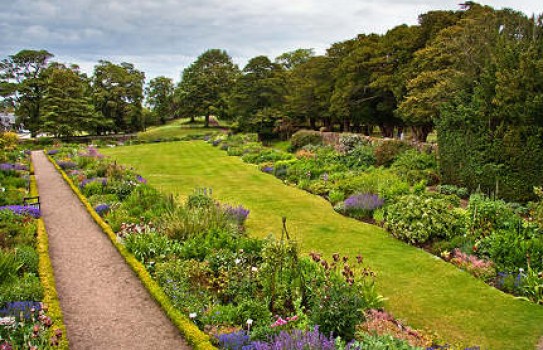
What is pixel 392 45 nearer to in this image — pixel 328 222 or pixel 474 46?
pixel 474 46

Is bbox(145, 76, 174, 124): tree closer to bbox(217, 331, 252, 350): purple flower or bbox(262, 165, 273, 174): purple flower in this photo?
bbox(262, 165, 273, 174): purple flower

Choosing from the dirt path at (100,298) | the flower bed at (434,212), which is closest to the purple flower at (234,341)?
the dirt path at (100,298)

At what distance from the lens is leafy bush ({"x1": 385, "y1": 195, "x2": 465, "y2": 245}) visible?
9539 millimetres

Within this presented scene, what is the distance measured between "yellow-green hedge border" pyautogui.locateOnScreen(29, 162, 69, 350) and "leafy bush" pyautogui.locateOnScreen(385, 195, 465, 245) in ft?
24.3

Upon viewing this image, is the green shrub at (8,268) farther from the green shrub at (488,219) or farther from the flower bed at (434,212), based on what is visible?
the green shrub at (488,219)

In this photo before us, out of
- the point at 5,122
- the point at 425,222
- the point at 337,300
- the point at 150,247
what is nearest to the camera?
the point at 337,300

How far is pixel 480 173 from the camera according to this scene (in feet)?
44.4

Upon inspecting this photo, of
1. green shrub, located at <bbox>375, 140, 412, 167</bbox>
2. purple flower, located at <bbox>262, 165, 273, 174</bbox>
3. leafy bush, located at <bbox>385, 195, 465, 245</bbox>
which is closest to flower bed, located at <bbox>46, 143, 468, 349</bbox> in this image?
leafy bush, located at <bbox>385, 195, 465, 245</bbox>

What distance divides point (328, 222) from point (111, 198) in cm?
712

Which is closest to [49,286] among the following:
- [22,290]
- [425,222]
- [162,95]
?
[22,290]

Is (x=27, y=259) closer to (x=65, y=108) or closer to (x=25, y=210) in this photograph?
(x=25, y=210)

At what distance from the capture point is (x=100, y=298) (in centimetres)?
696

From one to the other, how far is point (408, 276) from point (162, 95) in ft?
223

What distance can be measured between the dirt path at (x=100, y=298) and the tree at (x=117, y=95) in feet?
148
